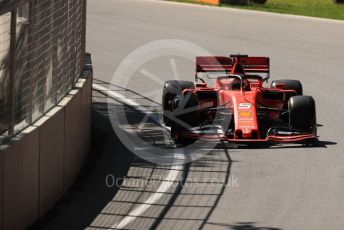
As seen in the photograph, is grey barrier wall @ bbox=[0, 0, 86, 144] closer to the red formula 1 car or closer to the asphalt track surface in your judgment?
the asphalt track surface

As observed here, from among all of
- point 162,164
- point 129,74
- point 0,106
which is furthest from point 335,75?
point 0,106

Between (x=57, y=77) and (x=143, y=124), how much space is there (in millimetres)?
4029

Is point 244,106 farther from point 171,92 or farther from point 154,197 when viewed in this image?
point 154,197

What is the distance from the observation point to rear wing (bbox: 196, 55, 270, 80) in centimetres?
1655

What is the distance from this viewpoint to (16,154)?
9789 mm

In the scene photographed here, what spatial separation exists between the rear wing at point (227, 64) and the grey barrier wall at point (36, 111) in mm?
3463

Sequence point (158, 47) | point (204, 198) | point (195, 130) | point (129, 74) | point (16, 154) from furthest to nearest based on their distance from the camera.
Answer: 1. point (158, 47)
2. point (129, 74)
3. point (195, 130)
4. point (204, 198)
5. point (16, 154)

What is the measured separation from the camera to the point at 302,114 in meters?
14.8

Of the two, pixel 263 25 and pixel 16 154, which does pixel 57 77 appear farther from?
pixel 263 25

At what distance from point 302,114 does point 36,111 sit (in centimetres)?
487

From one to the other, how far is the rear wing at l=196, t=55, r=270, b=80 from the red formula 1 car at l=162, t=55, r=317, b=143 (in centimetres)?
51

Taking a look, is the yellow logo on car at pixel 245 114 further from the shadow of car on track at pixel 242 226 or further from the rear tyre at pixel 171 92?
the shadow of car on track at pixel 242 226

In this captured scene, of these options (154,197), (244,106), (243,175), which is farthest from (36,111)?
(244,106)

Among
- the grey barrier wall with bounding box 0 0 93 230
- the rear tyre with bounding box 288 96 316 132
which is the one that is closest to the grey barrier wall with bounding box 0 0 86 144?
the grey barrier wall with bounding box 0 0 93 230
